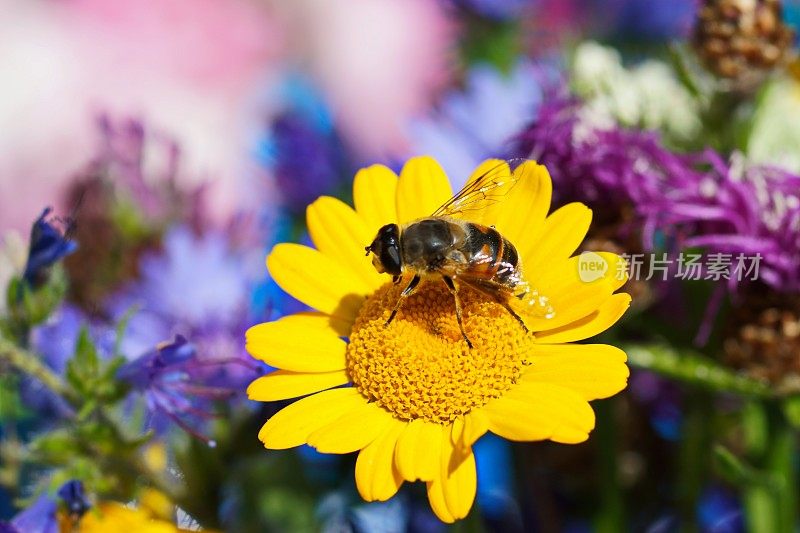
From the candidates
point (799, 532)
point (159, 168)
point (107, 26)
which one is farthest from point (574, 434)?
point (107, 26)

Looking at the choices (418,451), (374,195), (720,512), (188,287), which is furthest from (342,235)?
(720,512)

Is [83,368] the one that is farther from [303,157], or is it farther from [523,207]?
[303,157]

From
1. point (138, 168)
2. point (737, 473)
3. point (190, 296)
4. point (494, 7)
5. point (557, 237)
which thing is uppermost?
point (494, 7)

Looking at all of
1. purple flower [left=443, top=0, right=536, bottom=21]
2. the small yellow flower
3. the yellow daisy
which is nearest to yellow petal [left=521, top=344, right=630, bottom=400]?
the yellow daisy

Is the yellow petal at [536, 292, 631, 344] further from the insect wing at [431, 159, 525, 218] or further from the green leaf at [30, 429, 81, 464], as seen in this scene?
the green leaf at [30, 429, 81, 464]

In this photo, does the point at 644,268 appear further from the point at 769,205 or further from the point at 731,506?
the point at 731,506

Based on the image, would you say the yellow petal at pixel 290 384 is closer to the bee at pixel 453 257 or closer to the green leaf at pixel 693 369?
the bee at pixel 453 257
